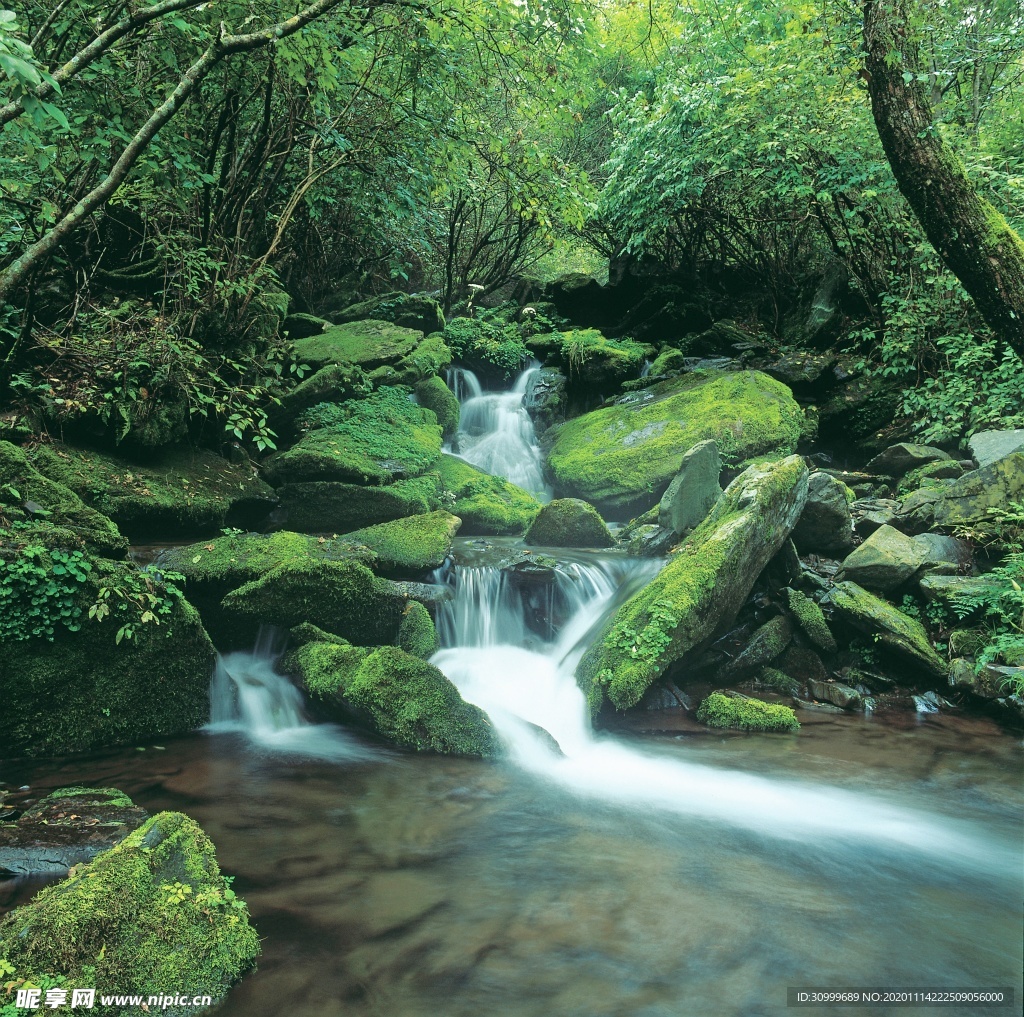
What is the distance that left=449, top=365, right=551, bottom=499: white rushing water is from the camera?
39.8 feet

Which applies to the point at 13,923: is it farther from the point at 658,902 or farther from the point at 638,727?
the point at 638,727

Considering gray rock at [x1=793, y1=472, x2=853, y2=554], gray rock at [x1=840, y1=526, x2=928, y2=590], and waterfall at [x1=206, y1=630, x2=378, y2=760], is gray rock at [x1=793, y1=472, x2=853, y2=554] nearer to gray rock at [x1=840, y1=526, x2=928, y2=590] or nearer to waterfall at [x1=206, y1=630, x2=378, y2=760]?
gray rock at [x1=840, y1=526, x2=928, y2=590]

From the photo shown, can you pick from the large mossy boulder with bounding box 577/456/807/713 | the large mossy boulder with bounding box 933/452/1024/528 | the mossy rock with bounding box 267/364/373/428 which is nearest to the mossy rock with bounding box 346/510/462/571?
the large mossy boulder with bounding box 577/456/807/713

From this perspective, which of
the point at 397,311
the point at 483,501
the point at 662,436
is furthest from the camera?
the point at 397,311

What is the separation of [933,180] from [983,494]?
4222mm

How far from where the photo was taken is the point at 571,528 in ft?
30.0

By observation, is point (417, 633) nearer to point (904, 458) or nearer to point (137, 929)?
point (137, 929)

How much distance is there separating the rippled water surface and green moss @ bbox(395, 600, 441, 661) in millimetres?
1363

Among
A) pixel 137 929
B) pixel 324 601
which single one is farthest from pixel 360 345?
pixel 137 929

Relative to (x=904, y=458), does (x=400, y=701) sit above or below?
below

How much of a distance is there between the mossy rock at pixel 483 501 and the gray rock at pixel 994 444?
602cm

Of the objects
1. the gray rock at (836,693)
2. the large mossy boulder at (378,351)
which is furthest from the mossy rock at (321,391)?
the gray rock at (836,693)

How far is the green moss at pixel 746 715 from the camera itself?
19.1 ft

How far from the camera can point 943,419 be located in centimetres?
1025
